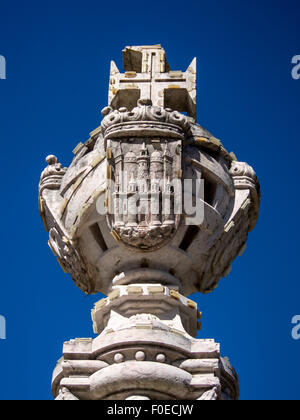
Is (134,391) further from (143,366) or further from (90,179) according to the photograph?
(90,179)

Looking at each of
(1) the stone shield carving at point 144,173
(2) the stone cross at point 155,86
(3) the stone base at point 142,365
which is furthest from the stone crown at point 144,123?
(3) the stone base at point 142,365

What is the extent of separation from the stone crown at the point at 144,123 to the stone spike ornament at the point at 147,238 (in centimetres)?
2

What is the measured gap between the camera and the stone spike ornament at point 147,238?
3431cm

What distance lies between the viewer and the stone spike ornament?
34.3 m

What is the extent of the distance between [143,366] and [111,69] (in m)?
8.06

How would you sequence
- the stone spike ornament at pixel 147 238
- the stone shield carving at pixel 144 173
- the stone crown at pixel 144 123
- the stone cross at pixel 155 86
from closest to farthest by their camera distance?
1. the stone spike ornament at pixel 147 238
2. the stone shield carving at pixel 144 173
3. the stone crown at pixel 144 123
4. the stone cross at pixel 155 86

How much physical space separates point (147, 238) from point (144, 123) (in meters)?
2.48

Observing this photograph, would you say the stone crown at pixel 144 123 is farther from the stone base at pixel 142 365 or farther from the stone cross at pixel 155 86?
the stone base at pixel 142 365

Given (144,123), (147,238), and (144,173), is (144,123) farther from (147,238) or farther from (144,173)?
(147,238)

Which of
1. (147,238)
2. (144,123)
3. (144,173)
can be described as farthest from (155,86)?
(147,238)

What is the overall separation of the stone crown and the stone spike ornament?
0.07 feet

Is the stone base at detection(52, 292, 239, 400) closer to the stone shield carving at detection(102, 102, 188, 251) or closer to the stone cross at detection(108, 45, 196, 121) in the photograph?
the stone shield carving at detection(102, 102, 188, 251)

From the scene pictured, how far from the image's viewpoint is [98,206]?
36281mm
